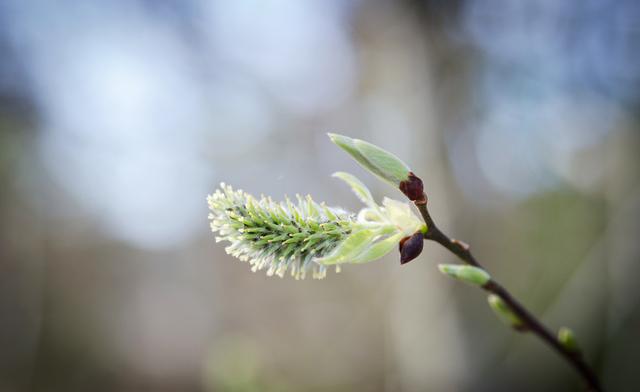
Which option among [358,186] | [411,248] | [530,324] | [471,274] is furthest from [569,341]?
[358,186]

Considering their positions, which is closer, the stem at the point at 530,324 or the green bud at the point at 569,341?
the stem at the point at 530,324

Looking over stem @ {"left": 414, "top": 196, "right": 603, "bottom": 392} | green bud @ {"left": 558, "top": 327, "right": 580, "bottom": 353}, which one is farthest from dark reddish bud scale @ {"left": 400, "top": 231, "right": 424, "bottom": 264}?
green bud @ {"left": 558, "top": 327, "right": 580, "bottom": 353}

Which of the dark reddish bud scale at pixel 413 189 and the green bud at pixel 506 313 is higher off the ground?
the dark reddish bud scale at pixel 413 189

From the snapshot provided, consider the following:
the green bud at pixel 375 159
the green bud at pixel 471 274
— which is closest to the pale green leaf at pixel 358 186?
the green bud at pixel 375 159

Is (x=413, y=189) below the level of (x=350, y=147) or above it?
below

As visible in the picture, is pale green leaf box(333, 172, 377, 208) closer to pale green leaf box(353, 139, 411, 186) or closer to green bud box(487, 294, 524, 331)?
pale green leaf box(353, 139, 411, 186)

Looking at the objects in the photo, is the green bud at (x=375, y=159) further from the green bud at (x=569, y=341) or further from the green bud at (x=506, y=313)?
the green bud at (x=569, y=341)

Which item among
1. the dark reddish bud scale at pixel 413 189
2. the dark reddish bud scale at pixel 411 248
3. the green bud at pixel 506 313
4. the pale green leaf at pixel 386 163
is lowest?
the green bud at pixel 506 313

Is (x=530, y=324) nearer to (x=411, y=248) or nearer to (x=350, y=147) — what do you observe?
(x=411, y=248)
